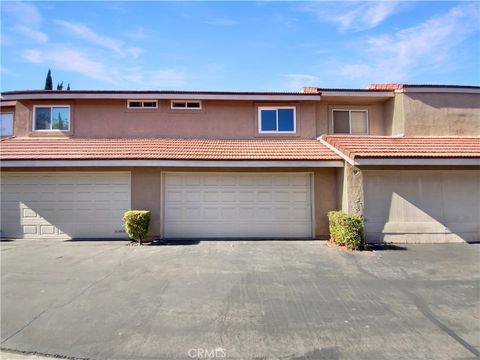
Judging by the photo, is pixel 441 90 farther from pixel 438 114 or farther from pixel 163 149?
pixel 163 149

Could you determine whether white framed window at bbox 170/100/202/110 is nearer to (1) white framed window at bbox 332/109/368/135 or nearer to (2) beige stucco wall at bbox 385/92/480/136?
(1) white framed window at bbox 332/109/368/135

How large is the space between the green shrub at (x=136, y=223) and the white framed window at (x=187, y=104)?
16.6ft

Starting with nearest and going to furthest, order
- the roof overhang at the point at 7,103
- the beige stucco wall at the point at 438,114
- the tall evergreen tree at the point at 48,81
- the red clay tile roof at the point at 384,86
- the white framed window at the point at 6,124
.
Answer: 1. the beige stucco wall at the point at 438,114
2. the red clay tile roof at the point at 384,86
3. the roof overhang at the point at 7,103
4. the white framed window at the point at 6,124
5. the tall evergreen tree at the point at 48,81

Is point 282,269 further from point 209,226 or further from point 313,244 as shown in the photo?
point 209,226

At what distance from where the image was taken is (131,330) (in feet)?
14.2

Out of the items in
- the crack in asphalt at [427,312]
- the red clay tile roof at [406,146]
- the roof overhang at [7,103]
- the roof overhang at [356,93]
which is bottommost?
the crack in asphalt at [427,312]

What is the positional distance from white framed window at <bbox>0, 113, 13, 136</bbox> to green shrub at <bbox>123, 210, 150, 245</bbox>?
26.8 feet

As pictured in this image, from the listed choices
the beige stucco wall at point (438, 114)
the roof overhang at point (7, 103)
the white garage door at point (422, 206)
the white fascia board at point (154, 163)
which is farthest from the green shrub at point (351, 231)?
the roof overhang at point (7, 103)

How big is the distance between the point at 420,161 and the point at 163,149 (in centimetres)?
887

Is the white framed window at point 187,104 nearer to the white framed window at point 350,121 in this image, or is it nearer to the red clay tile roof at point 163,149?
the red clay tile roof at point 163,149

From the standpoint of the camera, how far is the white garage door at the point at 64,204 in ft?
35.6

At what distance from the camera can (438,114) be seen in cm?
1209

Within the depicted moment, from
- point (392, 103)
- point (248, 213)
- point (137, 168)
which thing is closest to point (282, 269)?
point (248, 213)

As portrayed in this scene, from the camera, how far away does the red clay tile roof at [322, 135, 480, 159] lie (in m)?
9.66
